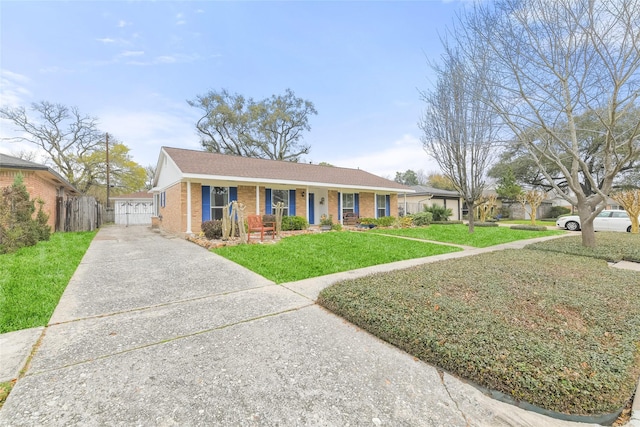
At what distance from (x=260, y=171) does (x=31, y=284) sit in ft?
36.2

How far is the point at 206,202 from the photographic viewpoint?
13.0 metres

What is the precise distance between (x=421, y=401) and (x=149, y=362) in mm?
2258

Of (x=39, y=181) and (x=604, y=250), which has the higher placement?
(x=39, y=181)

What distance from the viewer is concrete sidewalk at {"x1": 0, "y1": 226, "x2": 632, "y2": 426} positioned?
188 centimetres

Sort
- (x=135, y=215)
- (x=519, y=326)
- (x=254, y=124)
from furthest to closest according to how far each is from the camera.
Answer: (x=254, y=124), (x=135, y=215), (x=519, y=326)

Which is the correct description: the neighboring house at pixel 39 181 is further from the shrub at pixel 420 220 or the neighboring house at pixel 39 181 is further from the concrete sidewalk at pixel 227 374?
the shrub at pixel 420 220

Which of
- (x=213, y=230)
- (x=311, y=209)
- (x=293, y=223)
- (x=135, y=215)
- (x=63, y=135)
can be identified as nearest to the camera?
(x=213, y=230)

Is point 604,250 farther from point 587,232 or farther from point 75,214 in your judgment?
point 75,214

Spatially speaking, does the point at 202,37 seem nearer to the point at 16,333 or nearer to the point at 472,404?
the point at 16,333

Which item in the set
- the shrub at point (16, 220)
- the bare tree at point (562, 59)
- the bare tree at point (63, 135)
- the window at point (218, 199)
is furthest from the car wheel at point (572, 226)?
the bare tree at point (63, 135)

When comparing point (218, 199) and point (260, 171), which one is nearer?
point (218, 199)

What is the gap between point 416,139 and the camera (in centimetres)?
1436

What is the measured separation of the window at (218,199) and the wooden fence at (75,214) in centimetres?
794

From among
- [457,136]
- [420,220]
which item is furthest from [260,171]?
[420,220]
